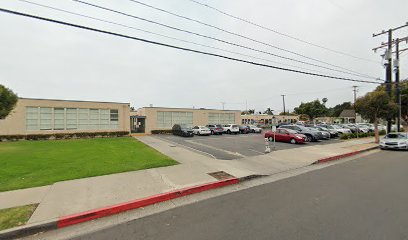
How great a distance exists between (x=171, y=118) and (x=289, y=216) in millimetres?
29661

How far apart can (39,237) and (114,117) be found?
85.0 ft

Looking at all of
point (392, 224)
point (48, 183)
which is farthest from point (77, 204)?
point (392, 224)

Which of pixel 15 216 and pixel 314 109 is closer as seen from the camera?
pixel 15 216

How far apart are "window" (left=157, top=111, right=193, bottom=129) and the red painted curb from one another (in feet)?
87.4

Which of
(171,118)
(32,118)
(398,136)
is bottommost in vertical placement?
(398,136)

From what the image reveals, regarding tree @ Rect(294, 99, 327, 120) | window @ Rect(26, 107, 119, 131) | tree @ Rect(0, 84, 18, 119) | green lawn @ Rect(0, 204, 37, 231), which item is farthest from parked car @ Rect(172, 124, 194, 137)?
tree @ Rect(294, 99, 327, 120)

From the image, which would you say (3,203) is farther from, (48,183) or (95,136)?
(95,136)

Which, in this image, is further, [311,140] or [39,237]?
[311,140]

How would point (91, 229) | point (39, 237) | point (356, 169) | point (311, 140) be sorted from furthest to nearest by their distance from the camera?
point (311, 140) < point (356, 169) < point (91, 229) < point (39, 237)

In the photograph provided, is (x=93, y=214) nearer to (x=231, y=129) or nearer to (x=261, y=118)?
(x=231, y=129)

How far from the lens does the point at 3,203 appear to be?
480 centimetres

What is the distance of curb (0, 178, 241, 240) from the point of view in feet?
12.2

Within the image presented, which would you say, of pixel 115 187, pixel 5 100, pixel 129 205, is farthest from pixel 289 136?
pixel 5 100

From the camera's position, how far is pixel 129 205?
16.0 feet
